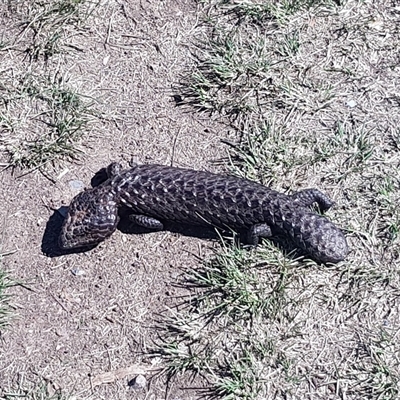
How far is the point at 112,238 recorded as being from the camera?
6570mm

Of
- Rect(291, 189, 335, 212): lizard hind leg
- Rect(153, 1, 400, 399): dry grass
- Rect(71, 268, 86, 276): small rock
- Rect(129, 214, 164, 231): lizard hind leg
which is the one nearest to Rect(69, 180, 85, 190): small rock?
Rect(129, 214, 164, 231): lizard hind leg

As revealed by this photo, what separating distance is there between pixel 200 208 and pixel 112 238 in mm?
745

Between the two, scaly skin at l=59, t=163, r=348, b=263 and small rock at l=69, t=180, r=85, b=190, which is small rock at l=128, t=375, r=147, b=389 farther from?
small rock at l=69, t=180, r=85, b=190

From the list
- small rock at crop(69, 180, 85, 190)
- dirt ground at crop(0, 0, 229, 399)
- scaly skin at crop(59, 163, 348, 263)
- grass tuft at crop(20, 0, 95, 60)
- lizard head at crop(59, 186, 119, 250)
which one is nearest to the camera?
dirt ground at crop(0, 0, 229, 399)

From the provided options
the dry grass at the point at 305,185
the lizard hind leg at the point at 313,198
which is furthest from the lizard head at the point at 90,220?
the lizard hind leg at the point at 313,198

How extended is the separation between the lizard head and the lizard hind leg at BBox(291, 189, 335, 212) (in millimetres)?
1359

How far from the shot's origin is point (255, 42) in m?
7.41

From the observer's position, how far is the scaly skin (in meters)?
6.17

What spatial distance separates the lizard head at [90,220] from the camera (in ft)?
20.9

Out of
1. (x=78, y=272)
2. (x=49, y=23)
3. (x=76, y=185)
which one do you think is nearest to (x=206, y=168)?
(x=76, y=185)

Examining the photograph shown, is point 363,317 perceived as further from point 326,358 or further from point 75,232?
point 75,232

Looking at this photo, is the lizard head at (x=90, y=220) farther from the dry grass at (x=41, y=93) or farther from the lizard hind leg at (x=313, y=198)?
the lizard hind leg at (x=313, y=198)

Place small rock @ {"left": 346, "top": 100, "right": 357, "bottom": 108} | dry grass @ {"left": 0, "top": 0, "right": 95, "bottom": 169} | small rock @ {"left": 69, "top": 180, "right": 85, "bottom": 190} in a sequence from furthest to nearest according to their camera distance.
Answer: small rock @ {"left": 346, "top": 100, "right": 357, "bottom": 108} < dry grass @ {"left": 0, "top": 0, "right": 95, "bottom": 169} < small rock @ {"left": 69, "top": 180, "right": 85, "bottom": 190}

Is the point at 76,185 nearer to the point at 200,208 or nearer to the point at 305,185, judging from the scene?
the point at 200,208
